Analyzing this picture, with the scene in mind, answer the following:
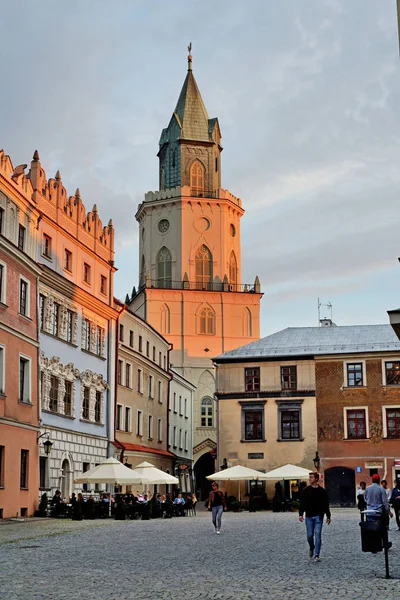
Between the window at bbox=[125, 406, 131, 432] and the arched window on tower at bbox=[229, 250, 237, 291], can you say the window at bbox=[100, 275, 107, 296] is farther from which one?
the arched window on tower at bbox=[229, 250, 237, 291]

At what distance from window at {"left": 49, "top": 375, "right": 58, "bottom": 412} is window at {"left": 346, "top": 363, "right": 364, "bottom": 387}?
20.4 meters

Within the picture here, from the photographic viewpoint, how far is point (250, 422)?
55.4 meters

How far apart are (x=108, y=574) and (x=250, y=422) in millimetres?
41702

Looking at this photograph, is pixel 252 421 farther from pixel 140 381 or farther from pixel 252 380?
pixel 140 381

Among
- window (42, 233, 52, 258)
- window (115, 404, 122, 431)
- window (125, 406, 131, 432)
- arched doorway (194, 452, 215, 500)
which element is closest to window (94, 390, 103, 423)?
window (115, 404, 122, 431)

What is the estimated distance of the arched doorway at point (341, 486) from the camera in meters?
52.2

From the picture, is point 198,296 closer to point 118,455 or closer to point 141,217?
point 141,217

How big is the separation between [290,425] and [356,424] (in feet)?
13.0

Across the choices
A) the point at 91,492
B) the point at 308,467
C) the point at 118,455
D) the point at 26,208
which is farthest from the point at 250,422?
the point at 26,208

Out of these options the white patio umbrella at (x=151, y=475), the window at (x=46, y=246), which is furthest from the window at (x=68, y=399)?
the window at (x=46, y=246)

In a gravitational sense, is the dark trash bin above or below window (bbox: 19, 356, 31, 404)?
below

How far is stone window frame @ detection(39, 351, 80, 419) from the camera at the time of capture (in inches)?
1517

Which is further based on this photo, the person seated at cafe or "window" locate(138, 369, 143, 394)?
"window" locate(138, 369, 143, 394)

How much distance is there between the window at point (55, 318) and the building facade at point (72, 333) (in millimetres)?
44
